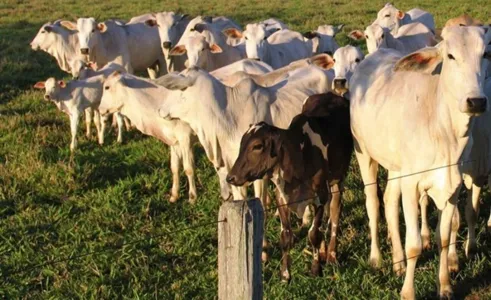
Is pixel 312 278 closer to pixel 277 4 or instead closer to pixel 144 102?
pixel 144 102

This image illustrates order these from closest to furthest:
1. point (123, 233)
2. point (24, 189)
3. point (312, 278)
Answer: point (312, 278)
point (123, 233)
point (24, 189)

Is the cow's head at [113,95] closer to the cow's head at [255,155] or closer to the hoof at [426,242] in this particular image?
the cow's head at [255,155]

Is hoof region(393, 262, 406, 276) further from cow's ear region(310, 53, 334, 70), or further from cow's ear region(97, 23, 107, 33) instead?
cow's ear region(97, 23, 107, 33)

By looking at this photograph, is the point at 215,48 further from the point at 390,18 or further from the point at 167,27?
the point at 390,18

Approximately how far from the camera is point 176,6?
27.2 m

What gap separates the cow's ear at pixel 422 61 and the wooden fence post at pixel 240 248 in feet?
6.61

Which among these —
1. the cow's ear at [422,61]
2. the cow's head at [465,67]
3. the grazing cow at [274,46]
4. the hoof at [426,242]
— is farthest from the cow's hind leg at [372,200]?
the grazing cow at [274,46]

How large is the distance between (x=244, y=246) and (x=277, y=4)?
2395cm

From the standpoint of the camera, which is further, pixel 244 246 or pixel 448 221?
pixel 448 221

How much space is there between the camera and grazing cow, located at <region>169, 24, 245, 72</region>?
10.3 meters

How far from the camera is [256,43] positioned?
1070 cm

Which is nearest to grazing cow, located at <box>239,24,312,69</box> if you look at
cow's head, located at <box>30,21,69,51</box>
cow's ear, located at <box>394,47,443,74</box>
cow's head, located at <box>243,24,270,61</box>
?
cow's head, located at <box>243,24,270,61</box>

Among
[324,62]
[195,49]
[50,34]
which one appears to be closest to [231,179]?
[324,62]

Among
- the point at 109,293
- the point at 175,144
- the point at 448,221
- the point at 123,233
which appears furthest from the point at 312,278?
the point at 175,144
